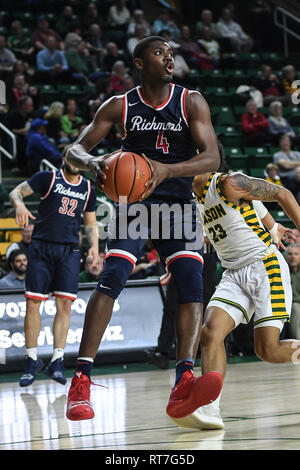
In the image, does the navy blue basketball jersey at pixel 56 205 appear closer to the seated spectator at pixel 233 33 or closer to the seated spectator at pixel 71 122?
the seated spectator at pixel 71 122

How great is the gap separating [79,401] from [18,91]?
986 cm

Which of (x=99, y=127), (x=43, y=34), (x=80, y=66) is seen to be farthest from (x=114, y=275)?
(x=43, y=34)

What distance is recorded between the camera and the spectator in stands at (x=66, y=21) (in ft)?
53.1

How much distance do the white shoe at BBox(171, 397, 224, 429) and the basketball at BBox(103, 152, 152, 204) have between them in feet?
4.19

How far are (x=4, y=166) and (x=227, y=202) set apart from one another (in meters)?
8.43

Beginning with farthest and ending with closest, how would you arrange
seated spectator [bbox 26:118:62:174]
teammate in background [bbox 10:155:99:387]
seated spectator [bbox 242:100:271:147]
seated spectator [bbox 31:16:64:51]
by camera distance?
1. seated spectator [bbox 31:16:64:51]
2. seated spectator [bbox 242:100:271:147]
3. seated spectator [bbox 26:118:62:174]
4. teammate in background [bbox 10:155:99:387]

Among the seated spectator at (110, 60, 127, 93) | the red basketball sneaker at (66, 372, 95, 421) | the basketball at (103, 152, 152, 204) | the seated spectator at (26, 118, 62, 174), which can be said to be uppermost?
the seated spectator at (110, 60, 127, 93)

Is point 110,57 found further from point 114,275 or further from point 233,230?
point 114,275

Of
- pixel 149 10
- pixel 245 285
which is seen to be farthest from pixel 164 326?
pixel 149 10

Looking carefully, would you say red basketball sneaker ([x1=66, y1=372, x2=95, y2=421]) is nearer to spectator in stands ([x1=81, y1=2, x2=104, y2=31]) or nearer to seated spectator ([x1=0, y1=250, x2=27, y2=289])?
seated spectator ([x1=0, y1=250, x2=27, y2=289])

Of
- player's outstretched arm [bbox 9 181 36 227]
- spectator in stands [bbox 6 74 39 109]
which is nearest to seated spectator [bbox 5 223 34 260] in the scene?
player's outstretched arm [bbox 9 181 36 227]

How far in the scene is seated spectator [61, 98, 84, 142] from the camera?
13.0 metres

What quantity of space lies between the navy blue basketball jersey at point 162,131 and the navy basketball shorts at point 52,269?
11.3 feet
